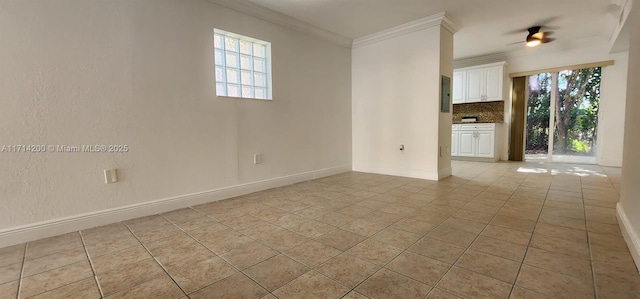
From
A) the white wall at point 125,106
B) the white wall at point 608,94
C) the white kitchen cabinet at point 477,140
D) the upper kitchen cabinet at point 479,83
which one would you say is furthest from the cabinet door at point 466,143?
the white wall at point 125,106

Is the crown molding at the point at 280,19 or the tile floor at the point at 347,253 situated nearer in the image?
the tile floor at the point at 347,253

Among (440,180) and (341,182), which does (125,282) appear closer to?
(341,182)

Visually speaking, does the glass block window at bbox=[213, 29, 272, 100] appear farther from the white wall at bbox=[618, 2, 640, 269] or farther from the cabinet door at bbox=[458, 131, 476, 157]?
the cabinet door at bbox=[458, 131, 476, 157]

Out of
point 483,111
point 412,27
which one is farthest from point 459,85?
point 412,27

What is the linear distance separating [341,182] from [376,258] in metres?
2.40

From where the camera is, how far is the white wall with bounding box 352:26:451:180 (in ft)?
13.5

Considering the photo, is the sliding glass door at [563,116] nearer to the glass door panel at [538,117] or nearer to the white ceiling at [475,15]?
the glass door panel at [538,117]

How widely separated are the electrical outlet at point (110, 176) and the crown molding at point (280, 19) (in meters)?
2.09

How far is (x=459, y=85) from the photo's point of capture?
655cm

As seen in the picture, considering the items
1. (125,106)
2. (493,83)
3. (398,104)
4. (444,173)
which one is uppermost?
(493,83)

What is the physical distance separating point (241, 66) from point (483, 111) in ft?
19.2

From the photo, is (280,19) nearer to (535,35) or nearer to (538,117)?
(535,35)

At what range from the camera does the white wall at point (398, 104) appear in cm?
410

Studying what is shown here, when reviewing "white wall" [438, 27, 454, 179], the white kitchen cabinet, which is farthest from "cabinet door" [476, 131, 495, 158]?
"white wall" [438, 27, 454, 179]
